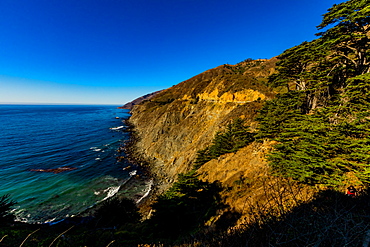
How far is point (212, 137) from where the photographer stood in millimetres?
29266

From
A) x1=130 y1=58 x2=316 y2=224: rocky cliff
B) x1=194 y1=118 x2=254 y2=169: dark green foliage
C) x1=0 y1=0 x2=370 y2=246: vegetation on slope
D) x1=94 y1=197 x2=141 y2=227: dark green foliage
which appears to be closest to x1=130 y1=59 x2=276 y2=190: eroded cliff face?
x1=130 y1=58 x2=316 y2=224: rocky cliff

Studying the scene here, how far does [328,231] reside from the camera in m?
2.79

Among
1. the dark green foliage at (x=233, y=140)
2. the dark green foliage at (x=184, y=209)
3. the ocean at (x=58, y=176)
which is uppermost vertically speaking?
the dark green foliage at (x=233, y=140)

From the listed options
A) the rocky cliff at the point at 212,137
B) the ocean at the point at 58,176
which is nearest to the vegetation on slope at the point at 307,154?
the rocky cliff at the point at 212,137

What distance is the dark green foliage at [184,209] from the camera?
10.6 meters

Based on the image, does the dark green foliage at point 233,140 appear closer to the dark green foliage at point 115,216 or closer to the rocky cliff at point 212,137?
the rocky cliff at point 212,137

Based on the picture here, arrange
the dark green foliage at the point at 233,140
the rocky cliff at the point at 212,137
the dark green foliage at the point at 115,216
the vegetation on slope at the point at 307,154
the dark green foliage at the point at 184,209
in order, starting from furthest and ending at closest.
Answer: the dark green foliage at the point at 233,140 → the rocky cliff at the point at 212,137 → the dark green foliage at the point at 115,216 → the dark green foliage at the point at 184,209 → the vegetation on slope at the point at 307,154

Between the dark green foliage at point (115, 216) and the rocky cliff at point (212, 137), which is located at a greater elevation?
the rocky cliff at point (212, 137)

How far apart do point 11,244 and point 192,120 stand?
121 feet

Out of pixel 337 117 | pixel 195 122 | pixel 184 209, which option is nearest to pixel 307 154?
pixel 337 117

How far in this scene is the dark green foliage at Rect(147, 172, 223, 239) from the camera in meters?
10.6

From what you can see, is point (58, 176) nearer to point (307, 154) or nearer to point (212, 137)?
point (212, 137)

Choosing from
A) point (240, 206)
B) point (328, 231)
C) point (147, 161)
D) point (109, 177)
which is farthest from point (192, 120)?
point (328, 231)

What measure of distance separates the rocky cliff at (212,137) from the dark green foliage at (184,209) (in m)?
1.91
